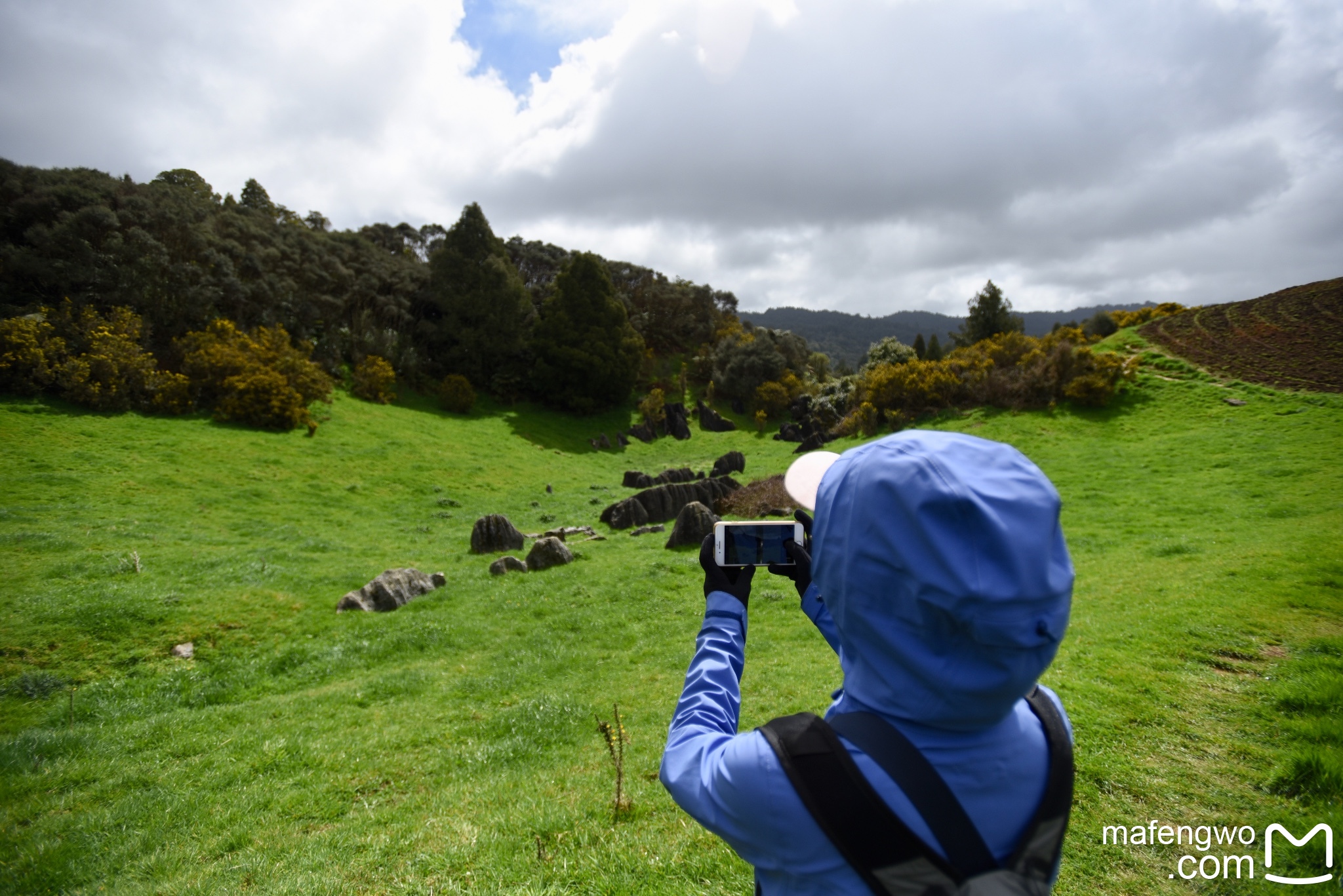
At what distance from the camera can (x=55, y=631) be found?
9.52 m

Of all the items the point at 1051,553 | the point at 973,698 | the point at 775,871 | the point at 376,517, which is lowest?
the point at 376,517

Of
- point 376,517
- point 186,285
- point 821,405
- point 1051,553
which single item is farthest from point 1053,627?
point 821,405

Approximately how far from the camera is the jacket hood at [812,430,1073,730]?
127 centimetres

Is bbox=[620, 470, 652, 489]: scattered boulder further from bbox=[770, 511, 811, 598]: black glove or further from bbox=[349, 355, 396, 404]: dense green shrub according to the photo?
bbox=[770, 511, 811, 598]: black glove

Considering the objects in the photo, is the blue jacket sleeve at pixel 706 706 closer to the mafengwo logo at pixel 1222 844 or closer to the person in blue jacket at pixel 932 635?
the person in blue jacket at pixel 932 635

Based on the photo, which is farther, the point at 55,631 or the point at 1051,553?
the point at 55,631

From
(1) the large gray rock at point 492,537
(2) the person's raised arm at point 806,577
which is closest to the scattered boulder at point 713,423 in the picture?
(1) the large gray rock at point 492,537

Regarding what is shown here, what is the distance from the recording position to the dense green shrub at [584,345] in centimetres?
4322

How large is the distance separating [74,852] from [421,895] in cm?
338

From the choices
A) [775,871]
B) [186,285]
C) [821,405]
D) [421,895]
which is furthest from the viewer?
[821,405]

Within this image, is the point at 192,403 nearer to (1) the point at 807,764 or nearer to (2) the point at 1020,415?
(1) the point at 807,764

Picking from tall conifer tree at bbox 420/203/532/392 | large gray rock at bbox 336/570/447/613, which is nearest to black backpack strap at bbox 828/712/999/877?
large gray rock at bbox 336/570/447/613

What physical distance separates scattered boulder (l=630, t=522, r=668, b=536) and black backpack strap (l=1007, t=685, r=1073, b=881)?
16.8 m

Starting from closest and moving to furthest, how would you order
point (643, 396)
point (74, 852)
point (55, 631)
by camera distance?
point (74, 852) < point (55, 631) < point (643, 396)
